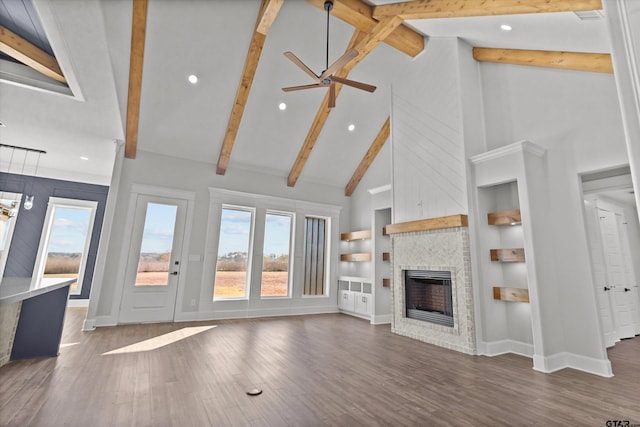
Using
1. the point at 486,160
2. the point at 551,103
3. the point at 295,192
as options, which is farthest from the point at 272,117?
the point at 551,103

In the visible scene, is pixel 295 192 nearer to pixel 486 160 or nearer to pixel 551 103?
pixel 486 160

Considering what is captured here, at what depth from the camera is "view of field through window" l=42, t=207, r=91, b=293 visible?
7.50 meters

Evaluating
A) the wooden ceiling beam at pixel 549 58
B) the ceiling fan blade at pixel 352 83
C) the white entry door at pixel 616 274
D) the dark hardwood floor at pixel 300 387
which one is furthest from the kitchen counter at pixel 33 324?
the white entry door at pixel 616 274

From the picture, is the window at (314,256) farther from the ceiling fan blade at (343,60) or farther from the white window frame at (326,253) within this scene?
the ceiling fan blade at (343,60)

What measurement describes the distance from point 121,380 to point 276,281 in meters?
4.25

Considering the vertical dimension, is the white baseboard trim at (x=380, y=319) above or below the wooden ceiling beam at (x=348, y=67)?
below

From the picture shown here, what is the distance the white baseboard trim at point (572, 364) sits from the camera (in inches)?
135

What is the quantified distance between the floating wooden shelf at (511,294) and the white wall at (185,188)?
4108 millimetres

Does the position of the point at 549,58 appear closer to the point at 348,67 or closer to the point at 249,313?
the point at 348,67

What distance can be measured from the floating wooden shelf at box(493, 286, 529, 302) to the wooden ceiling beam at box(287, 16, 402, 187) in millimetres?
4181

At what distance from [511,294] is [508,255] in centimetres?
53

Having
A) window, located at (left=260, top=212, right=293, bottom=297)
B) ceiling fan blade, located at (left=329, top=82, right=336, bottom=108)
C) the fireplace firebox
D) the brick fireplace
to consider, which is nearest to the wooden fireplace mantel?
the brick fireplace

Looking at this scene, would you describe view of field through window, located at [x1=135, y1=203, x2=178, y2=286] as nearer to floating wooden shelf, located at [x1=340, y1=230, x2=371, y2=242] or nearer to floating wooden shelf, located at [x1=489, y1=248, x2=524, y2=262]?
floating wooden shelf, located at [x1=340, y1=230, x2=371, y2=242]

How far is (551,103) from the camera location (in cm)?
421
